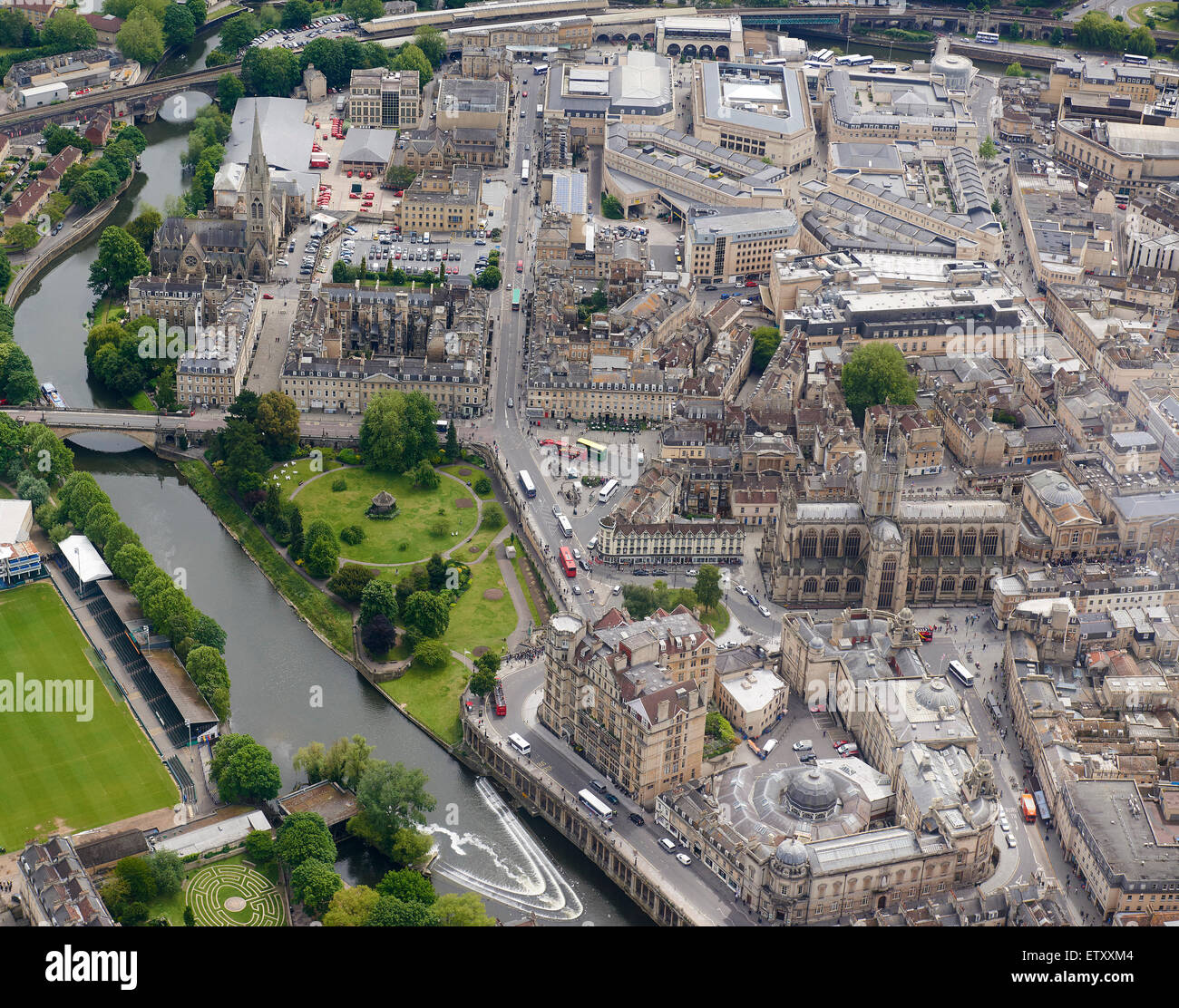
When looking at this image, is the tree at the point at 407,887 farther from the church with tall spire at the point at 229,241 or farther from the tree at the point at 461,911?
the church with tall spire at the point at 229,241

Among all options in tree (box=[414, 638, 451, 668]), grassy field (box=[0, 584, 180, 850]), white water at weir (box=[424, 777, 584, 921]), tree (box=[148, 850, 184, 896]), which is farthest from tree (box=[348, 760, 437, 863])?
tree (box=[414, 638, 451, 668])

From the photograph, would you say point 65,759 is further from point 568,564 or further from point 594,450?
point 594,450

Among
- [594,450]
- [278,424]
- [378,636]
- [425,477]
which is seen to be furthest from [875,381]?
[378,636]

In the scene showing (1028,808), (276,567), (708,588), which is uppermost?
(708,588)

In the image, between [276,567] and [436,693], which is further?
[276,567]

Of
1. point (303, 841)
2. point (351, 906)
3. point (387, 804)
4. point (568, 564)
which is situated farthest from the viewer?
point (568, 564)

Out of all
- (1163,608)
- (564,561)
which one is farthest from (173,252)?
(1163,608)

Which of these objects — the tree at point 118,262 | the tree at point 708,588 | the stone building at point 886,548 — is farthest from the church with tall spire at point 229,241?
the stone building at point 886,548
